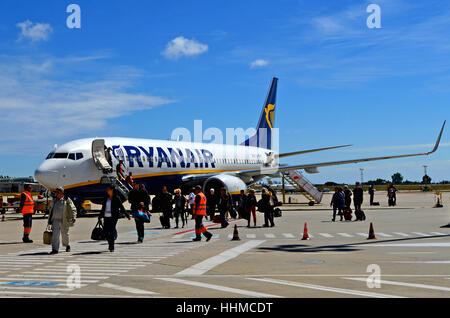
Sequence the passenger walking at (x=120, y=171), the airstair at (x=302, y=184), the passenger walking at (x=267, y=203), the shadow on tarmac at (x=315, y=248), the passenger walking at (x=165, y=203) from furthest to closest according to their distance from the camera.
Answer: the airstair at (x=302, y=184), the passenger walking at (x=120, y=171), the passenger walking at (x=267, y=203), the passenger walking at (x=165, y=203), the shadow on tarmac at (x=315, y=248)

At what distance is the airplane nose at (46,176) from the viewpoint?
2722cm

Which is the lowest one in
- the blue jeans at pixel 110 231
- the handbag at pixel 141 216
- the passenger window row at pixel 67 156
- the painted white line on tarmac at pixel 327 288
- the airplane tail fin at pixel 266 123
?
the painted white line on tarmac at pixel 327 288

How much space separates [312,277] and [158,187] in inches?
975

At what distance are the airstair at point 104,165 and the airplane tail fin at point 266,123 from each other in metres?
21.5

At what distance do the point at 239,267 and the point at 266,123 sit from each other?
40.1 metres

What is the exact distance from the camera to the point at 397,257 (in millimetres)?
11828

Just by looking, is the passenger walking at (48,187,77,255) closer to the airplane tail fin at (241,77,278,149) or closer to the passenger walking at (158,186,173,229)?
the passenger walking at (158,186,173,229)

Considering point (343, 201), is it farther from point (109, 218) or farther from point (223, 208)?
point (109, 218)

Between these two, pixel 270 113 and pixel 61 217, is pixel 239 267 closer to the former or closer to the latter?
pixel 61 217

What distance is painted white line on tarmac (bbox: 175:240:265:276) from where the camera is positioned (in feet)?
33.2

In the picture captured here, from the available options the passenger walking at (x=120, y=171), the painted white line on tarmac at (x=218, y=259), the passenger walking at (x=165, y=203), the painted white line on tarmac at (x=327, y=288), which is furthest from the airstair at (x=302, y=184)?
the painted white line on tarmac at (x=327, y=288)

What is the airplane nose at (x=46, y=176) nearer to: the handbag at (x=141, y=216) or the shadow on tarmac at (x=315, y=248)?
the handbag at (x=141, y=216)

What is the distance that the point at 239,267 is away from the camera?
10539 millimetres
